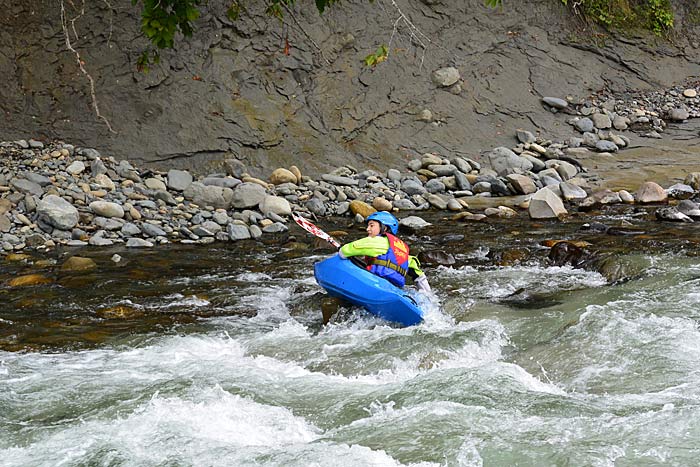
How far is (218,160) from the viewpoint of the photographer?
12.2 meters

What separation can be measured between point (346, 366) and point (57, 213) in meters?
5.42

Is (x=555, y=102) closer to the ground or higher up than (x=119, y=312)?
higher up

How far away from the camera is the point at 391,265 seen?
693 cm

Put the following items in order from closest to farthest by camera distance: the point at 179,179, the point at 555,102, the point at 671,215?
→ the point at 671,215, the point at 179,179, the point at 555,102

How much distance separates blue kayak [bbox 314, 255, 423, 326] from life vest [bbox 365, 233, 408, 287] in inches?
9.0

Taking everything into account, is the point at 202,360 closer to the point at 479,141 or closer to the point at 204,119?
the point at 204,119

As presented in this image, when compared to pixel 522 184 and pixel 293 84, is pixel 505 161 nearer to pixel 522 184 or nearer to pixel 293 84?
pixel 522 184

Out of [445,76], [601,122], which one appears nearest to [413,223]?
[445,76]

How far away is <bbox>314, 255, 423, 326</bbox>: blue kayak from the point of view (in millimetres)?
6445

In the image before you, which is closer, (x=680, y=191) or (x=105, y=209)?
(x=105, y=209)

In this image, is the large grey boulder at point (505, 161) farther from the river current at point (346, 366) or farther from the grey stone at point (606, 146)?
the river current at point (346, 366)

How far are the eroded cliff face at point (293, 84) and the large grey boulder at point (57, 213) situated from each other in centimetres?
230

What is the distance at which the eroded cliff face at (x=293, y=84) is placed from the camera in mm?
12258

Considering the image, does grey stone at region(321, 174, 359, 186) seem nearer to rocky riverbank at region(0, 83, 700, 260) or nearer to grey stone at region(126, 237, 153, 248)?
rocky riverbank at region(0, 83, 700, 260)
